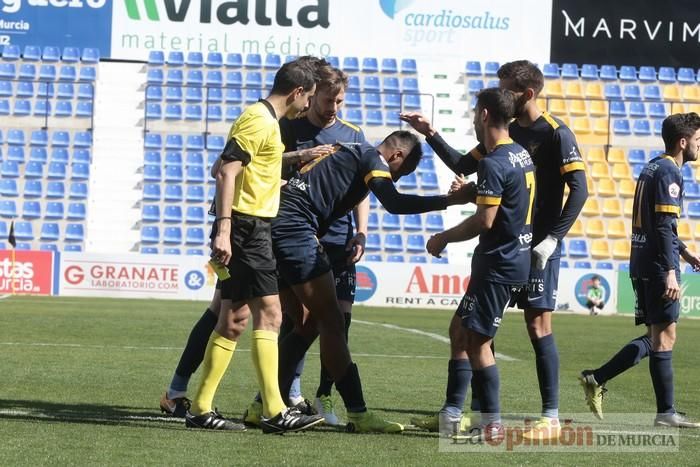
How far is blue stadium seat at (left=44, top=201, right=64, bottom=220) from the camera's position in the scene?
24.9 m

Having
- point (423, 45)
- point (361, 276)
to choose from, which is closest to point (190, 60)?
point (423, 45)

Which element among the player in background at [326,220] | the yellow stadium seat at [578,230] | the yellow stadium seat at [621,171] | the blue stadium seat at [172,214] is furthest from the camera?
the yellow stadium seat at [621,171]

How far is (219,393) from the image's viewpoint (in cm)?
834

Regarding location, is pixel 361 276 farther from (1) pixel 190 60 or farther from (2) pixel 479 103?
(2) pixel 479 103

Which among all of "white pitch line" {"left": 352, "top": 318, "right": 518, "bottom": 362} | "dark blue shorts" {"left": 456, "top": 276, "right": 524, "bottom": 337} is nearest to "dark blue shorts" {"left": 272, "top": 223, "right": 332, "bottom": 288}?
"dark blue shorts" {"left": 456, "top": 276, "right": 524, "bottom": 337}

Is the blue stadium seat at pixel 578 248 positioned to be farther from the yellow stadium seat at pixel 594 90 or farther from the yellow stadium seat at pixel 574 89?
the yellow stadium seat at pixel 594 90

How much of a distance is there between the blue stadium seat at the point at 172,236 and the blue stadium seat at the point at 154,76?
4.05m

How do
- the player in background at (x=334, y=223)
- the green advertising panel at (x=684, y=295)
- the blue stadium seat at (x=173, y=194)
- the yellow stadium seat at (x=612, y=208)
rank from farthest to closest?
1. the yellow stadium seat at (x=612, y=208)
2. the blue stadium seat at (x=173, y=194)
3. the green advertising panel at (x=684, y=295)
4. the player in background at (x=334, y=223)

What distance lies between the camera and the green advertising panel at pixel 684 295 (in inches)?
901

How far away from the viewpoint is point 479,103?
6.39 m

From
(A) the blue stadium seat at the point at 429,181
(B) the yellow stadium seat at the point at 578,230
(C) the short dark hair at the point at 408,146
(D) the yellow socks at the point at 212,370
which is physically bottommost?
(D) the yellow socks at the point at 212,370

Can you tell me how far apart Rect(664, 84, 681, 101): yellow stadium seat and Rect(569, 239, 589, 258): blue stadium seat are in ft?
16.3

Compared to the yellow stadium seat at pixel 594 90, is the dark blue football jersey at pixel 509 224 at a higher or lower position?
lower

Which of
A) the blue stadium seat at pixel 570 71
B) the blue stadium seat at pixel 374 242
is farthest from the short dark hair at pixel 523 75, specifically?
the blue stadium seat at pixel 570 71
